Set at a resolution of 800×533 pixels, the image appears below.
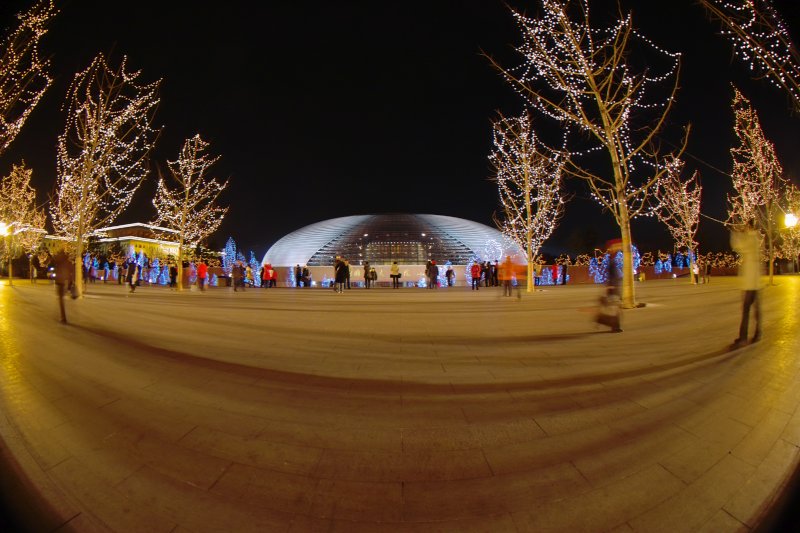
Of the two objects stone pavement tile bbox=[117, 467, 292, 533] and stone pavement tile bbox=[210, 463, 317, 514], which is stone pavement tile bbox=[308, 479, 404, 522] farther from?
stone pavement tile bbox=[117, 467, 292, 533]

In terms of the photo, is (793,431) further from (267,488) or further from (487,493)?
(267,488)

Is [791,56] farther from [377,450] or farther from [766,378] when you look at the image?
[377,450]

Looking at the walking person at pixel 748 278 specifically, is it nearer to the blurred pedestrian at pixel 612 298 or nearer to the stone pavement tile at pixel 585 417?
the blurred pedestrian at pixel 612 298

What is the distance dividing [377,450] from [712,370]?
4.23 m

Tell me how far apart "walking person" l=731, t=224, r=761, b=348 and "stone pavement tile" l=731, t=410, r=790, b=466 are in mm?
2988

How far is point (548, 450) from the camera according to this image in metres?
2.88

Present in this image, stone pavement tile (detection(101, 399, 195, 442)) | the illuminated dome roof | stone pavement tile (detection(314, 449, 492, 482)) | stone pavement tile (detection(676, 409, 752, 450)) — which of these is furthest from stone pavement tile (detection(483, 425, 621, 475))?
the illuminated dome roof

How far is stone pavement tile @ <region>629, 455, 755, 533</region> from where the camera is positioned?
214 centimetres

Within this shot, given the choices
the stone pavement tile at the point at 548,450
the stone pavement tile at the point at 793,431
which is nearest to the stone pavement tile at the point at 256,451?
the stone pavement tile at the point at 548,450

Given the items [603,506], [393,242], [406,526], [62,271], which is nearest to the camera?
[406,526]

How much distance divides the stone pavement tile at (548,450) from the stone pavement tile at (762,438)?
2.66ft

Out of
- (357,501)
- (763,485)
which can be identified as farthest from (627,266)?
(357,501)

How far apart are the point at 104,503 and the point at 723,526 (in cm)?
342

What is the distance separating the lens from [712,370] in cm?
472
